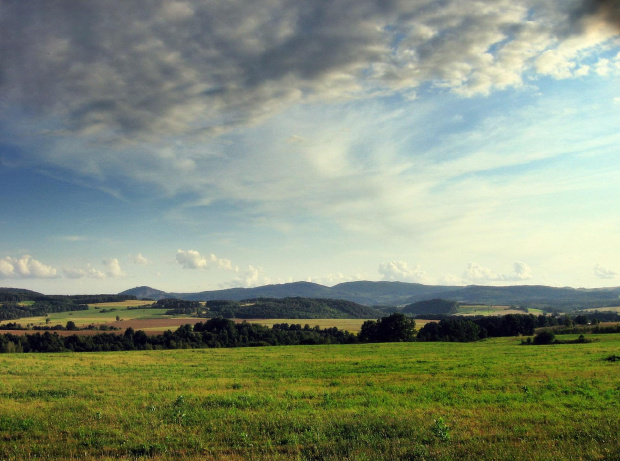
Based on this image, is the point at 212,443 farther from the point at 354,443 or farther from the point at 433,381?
the point at 433,381

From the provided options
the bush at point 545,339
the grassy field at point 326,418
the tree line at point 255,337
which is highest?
the grassy field at point 326,418

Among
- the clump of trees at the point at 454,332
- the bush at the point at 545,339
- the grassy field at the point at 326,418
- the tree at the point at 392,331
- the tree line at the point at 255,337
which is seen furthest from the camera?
the tree at the point at 392,331

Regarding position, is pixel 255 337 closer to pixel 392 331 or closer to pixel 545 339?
pixel 392 331

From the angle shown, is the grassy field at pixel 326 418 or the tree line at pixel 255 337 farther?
the tree line at pixel 255 337

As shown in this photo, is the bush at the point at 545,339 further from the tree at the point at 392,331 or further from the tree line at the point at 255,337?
the tree at the point at 392,331

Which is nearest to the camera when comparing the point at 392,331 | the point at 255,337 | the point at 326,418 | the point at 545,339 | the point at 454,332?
the point at 326,418

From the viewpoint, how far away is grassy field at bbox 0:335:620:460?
11.5 metres

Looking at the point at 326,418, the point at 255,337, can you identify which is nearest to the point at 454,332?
the point at 255,337

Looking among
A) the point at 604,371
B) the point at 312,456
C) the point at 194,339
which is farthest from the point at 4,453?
the point at 194,339

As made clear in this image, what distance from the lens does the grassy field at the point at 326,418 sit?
455 inches

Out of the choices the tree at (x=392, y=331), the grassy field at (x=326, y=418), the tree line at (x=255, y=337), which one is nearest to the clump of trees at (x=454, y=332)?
the tree line at (x=255, y=337)

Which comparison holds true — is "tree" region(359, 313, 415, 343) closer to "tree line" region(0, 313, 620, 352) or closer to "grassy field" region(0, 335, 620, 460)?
"tree line" region(0, 313, 620, 352)

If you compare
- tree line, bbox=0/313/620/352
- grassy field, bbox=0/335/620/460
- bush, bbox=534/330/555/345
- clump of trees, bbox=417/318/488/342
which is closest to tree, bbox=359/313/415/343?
tree line, bbox=0/313/620/352

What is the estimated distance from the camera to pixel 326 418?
1505 cm
